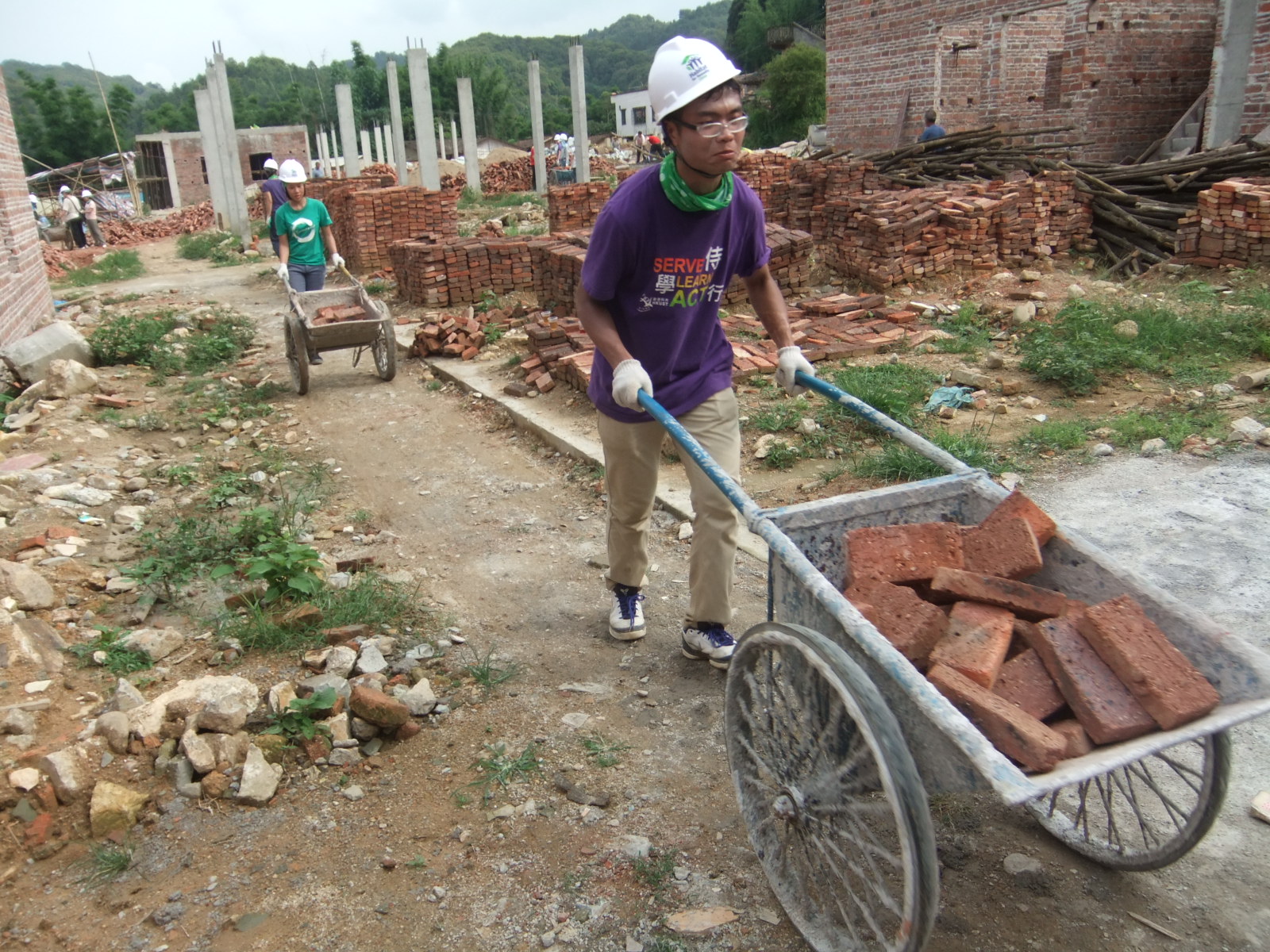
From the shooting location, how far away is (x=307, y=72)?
102562 millimetres

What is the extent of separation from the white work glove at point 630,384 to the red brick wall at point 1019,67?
13344mm

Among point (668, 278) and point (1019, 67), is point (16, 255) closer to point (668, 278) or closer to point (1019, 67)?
point (668, 278)

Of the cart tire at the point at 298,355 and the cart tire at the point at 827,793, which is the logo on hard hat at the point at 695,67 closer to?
A: the cart tire at the point at 827,793

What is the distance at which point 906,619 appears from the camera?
2209 mm

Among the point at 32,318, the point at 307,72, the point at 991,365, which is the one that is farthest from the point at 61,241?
the point at 307,72

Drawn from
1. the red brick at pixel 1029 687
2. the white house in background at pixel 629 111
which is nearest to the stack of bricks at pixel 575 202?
the red brick at pixel 1029 687

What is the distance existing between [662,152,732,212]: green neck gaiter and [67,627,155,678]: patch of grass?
2.58 m

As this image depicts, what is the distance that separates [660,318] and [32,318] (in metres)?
9.47

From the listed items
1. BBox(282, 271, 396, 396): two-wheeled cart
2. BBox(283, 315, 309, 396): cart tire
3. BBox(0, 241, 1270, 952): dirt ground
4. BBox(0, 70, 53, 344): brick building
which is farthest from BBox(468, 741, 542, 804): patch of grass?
BBox(0, 70, 53, 344): brick building

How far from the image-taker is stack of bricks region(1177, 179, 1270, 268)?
28.7 feet

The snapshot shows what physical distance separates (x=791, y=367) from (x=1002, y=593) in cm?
112

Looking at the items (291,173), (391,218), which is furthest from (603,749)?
(391,218)

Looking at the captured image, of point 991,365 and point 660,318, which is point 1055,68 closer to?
point 991,365

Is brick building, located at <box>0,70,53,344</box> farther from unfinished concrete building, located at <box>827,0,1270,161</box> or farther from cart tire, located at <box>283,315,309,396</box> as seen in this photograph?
unfinished concrete building, located at <box>827,0,1270,161</box>
